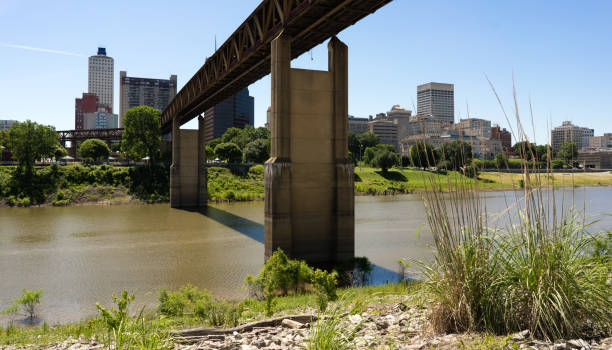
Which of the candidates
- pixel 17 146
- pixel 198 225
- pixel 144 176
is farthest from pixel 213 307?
pixel 17 146

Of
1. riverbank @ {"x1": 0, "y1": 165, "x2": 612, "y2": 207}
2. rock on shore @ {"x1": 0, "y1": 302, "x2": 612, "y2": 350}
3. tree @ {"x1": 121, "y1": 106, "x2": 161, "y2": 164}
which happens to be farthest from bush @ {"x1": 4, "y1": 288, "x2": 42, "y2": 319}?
tree @ {"x1": 121, "y1": 106, "x2": 161, "y2": 164}

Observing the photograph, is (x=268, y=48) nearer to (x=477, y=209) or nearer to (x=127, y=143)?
(x=477, y=209)

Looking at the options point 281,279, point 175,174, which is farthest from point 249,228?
point 175,174

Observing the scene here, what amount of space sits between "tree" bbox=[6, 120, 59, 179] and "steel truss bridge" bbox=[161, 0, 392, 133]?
28.6m

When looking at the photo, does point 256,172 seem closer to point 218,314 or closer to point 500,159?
point 218,314

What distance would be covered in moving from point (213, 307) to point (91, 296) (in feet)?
26.5

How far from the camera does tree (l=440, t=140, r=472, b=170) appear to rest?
616cm

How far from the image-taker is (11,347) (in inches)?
271

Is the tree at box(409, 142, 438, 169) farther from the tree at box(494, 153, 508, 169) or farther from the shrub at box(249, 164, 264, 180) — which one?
the shrub at box(249, 164, 264, 180)

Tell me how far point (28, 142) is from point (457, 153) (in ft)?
190

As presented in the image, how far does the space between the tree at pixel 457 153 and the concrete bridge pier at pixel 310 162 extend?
36.3 ft

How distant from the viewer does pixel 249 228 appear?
3027 cm

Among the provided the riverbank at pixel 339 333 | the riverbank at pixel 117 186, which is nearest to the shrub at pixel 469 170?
the riverbank at pixel 339 333

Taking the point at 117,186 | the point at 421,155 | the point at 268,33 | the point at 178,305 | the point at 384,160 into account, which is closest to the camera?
the point at 421,155
